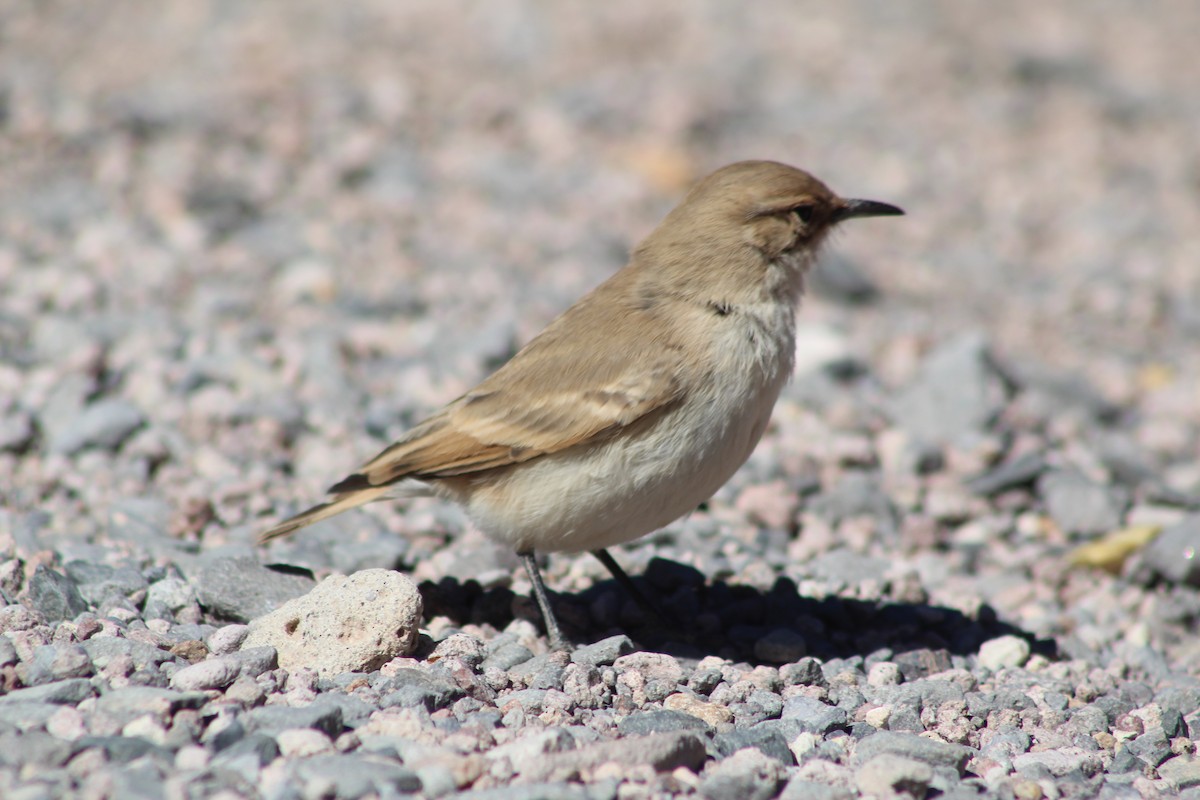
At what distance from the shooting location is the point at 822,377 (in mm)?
8445

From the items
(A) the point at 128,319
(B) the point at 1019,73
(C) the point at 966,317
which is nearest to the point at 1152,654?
(C) the point at 966,317

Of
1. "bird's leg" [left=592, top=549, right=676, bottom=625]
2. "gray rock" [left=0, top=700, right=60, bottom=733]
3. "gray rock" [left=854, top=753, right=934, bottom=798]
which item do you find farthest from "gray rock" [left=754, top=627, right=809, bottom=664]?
"gray rock" [left=0, top=700, right=60, bottom=733]

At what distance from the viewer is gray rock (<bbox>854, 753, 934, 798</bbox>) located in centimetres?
409

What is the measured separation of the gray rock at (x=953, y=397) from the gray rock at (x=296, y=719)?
183 inches

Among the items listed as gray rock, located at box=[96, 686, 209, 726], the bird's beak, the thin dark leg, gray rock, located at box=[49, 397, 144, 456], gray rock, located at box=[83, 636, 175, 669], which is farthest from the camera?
gray rock, located at box=[49, 397, 144, 456]

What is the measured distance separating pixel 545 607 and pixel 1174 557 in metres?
3.22

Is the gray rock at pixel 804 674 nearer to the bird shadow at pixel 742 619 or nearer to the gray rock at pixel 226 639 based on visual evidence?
the bird shadow at pixel 742 619

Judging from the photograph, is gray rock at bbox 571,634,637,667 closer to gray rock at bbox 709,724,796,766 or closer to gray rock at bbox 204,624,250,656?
gray rock at bbox 709,724,796,766

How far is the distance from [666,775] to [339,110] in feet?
27.2

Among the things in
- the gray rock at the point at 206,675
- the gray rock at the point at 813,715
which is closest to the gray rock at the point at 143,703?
the gray rock at the point at 206,675

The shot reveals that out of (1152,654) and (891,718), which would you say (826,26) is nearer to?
(1152,654)

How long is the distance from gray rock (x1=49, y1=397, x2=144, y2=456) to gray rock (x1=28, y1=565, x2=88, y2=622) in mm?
1924

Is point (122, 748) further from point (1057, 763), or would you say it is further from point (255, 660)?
point (1057, 763)

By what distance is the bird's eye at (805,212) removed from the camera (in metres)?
5.73
